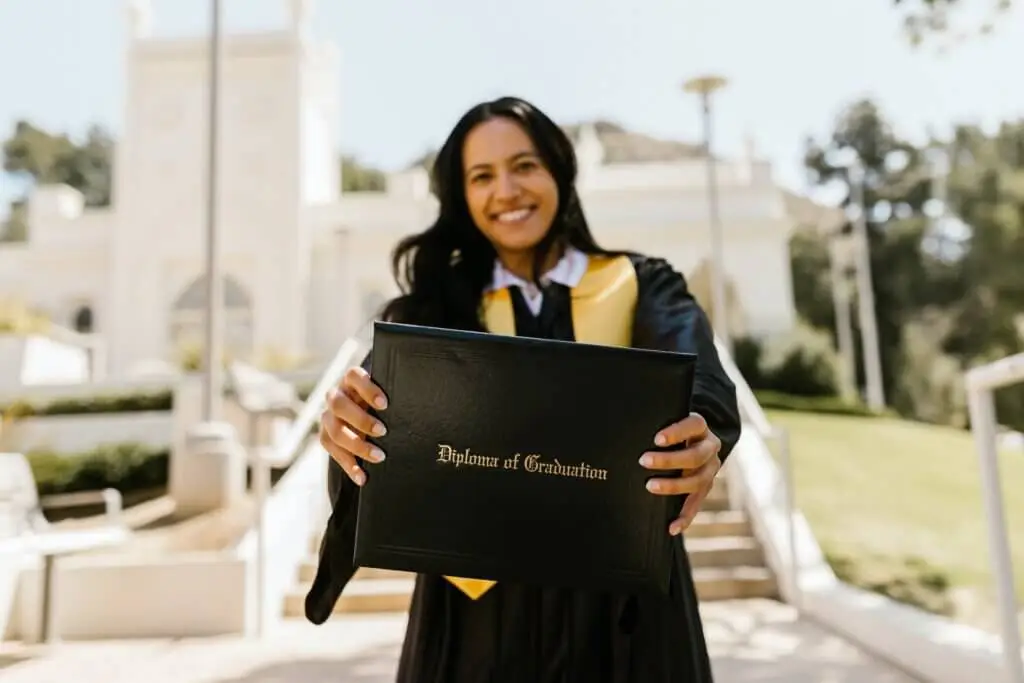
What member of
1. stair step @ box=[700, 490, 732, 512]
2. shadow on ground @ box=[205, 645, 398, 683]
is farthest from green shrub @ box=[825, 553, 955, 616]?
shadow on ground @ box=[205, 645, 398, 683]

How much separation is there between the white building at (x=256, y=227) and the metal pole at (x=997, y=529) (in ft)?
47.2

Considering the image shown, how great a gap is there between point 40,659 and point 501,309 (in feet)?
12.1

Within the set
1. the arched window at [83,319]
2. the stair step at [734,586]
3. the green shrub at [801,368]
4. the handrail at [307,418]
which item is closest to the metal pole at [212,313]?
the handrail at [307,418]

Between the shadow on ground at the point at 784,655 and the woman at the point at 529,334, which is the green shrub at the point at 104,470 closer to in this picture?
the shadow on ground at the point at 784,655

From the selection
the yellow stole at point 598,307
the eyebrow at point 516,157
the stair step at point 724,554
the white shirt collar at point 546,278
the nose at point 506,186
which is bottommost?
the stair step at point 724,554

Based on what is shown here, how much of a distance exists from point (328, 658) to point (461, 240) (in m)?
3.14

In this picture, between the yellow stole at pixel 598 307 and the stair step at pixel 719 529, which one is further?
the stair step at pixel 719 529

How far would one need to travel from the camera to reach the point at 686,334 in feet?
4.13

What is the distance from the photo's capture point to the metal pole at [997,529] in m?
2.45

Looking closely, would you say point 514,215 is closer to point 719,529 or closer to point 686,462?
point 686,462

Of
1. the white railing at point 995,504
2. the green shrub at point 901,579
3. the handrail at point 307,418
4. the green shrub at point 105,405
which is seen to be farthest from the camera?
the green shrub at point 105,405

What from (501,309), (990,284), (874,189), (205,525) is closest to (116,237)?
(205,525)

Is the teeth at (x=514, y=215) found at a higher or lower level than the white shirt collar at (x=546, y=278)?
higher

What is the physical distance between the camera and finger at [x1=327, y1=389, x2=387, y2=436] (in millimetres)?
991
